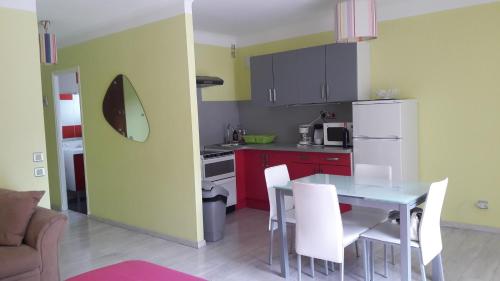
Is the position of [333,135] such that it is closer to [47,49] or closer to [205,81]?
[205,81]

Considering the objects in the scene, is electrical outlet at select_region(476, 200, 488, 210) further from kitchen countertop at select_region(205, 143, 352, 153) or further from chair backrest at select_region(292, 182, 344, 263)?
chair backrest at select_region(292, 182, 344, 263)

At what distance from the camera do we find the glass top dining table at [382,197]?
270 cm

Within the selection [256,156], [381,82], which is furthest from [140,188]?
[381,82]

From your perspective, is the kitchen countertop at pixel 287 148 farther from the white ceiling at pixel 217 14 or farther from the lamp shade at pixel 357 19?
the lamp shade at pixel 357 19

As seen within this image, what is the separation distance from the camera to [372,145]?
173 inches

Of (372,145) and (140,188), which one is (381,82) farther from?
(140,188)

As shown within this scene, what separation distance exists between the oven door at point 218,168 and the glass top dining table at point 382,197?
72.2 inches

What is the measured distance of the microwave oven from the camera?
4910mm

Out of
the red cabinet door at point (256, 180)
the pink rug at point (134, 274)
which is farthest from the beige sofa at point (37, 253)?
the red cabinet door at point (256, 180)

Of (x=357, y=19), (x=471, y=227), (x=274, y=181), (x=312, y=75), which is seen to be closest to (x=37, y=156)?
(x=274, y=181)

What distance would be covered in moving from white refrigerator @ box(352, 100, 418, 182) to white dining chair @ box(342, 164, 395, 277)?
21.6 inches

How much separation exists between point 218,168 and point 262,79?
1.32 m

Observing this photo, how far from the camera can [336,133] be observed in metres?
5.01

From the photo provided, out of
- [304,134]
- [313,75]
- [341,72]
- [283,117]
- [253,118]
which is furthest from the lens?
[253,118]
